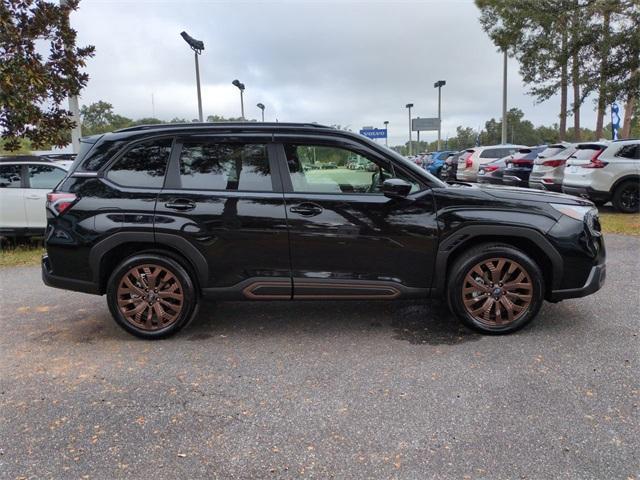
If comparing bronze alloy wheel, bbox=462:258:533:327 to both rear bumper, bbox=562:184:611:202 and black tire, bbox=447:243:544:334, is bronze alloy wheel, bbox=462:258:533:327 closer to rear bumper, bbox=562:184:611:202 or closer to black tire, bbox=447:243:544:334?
black tire, bbox=447:243:544:334

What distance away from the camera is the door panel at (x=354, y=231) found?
415 centimetres

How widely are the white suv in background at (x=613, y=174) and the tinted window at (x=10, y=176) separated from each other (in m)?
11.3

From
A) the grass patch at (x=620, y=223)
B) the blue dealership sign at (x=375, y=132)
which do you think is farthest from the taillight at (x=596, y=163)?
the blue dealership sign at (x=375, y=132)

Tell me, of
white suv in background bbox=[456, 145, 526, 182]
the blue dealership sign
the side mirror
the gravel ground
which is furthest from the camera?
the blue dealership sign

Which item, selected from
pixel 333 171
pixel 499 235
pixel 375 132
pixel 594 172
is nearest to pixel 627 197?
pixel 594 172

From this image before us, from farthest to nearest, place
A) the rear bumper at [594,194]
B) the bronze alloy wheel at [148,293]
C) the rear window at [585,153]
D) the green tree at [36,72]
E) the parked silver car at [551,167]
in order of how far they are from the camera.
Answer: the parked silver car at [551,167] → the rear window at [585,153] → the rear bumper at [594,194] → the green tree at [36,72] → the bronze alloy wheel at [148,293]

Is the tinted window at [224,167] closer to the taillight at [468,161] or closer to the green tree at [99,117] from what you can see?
the taillight at [468,161]

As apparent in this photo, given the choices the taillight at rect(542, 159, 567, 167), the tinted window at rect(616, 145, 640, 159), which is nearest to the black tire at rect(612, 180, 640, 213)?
the tinted window at rect(616, 145, 640, 159)

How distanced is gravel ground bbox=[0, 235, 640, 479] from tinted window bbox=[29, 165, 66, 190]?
457 cm

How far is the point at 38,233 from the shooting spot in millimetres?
8695

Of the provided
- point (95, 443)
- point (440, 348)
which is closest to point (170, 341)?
point (95, 443)

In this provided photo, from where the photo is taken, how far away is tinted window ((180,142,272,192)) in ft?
13.9

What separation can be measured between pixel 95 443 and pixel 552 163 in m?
12.4

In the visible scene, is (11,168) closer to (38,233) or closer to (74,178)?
(38,233)
